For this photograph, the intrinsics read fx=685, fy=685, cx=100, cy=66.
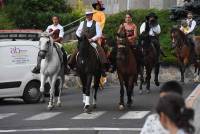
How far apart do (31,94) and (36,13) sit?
2002 cm

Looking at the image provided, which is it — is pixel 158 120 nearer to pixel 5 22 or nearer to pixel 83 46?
pixel 83 46

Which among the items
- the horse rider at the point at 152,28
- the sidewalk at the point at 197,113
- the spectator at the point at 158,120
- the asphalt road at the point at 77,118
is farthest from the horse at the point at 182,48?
the spectator at the point at 158,120

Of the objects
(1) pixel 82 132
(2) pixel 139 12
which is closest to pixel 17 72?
(1) pixel 82 132

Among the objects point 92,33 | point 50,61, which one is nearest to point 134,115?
point 92,33

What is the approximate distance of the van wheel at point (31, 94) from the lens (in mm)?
22250

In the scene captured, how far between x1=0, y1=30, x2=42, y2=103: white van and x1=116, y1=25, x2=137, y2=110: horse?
494 centimetres

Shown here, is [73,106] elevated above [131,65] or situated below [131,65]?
below

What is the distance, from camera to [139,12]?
34406 mm

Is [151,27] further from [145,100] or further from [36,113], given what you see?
[36,113]

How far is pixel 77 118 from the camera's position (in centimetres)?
1656

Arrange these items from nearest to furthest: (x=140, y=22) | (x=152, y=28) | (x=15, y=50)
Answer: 1. (x=15, y=50)
2. (x=152, y=28)
3. (x=140, y=22)

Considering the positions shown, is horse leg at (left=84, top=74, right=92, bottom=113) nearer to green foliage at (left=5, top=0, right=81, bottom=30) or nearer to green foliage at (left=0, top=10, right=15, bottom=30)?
green foliage at (left=0, top=10, right=15, bottom=30)

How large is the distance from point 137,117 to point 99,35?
2.83 meters

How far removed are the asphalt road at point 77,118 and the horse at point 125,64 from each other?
0.66 metres
